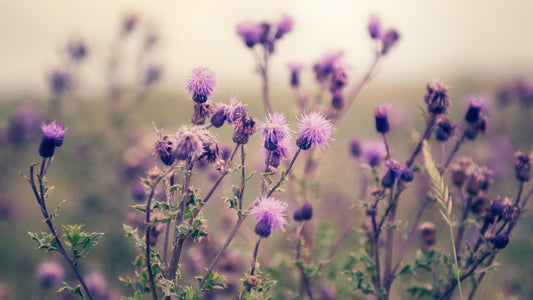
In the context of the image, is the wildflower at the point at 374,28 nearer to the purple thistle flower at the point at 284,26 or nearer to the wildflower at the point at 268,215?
→ the purple thistle flower at the point at 284,26

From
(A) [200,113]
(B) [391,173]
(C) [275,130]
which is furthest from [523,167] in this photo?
(A) [200,113]

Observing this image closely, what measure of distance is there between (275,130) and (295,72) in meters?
1.57

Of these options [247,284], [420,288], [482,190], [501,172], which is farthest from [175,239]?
[501,172]

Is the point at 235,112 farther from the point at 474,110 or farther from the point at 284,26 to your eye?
the point at 474,110

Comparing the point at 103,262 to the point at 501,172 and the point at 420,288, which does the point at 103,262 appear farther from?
the point at 501,172

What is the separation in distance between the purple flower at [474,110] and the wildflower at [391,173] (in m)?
0.75

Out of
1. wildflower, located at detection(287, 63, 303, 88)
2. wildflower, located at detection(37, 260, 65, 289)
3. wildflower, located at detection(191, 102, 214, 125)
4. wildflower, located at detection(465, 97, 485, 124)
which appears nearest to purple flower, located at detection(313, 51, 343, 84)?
wildflower, located at detection(287, 63, 303, 88)

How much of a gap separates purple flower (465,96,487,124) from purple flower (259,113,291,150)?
142cm

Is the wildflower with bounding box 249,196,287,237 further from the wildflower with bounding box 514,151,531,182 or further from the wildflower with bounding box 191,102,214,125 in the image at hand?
the wildflower with bounding box 514,151,531,182

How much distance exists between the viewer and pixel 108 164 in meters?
5.68

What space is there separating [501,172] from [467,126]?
304 centimetres

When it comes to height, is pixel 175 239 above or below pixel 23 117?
below

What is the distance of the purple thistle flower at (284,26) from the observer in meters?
3.46

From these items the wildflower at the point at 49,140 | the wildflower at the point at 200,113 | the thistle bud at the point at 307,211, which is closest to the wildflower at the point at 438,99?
the thistle bud at the point at 307,211
